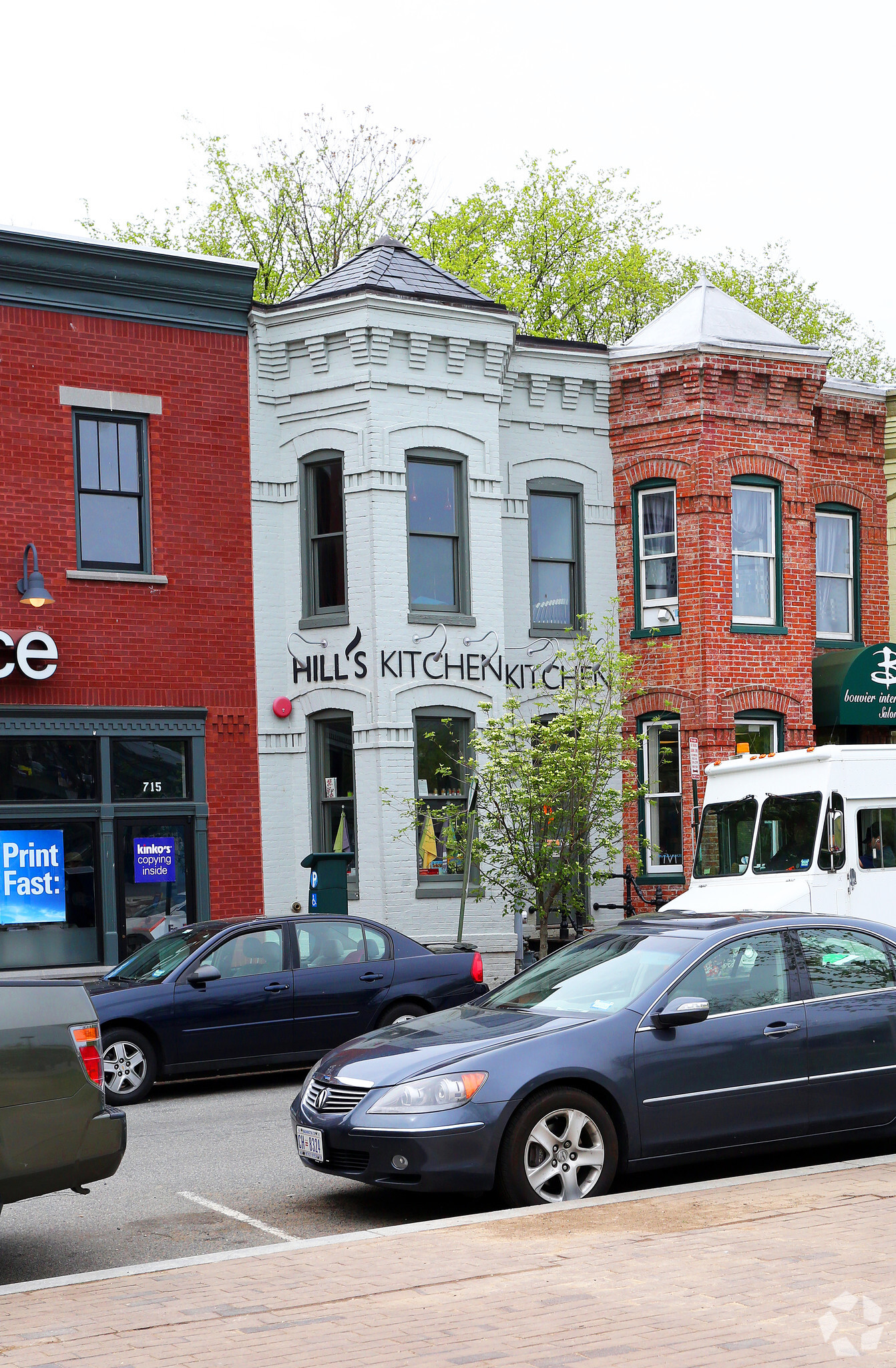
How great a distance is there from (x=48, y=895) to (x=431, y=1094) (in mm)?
10252

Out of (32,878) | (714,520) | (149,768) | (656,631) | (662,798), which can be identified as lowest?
(32,878)

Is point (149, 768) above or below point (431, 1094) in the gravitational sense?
above

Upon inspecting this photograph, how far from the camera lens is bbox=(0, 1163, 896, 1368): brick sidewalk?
5.05 m

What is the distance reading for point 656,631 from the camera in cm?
2016

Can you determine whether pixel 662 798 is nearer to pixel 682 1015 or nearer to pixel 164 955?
pixel 164 955

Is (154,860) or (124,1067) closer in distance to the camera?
(124,1067)

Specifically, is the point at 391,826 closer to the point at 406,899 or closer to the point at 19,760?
the point at 406,899

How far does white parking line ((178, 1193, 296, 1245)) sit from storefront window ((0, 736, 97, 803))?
29.4 ft

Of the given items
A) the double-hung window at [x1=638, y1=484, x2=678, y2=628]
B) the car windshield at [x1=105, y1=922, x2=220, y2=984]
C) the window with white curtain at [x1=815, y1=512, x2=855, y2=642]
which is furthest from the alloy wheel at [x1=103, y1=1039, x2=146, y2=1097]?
the window with white curtain at [x1=815, y1=512, x2=855, y2=642]

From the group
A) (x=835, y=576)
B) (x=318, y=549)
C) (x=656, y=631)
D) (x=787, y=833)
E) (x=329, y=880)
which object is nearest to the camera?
(x=787, y=833)

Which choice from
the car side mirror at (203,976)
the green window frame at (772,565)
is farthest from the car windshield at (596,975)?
the green window frame at (772,565)

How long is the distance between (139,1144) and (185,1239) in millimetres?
2737

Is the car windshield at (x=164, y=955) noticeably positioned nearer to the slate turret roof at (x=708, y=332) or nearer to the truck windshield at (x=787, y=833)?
the truck windshield at (x=787, y=833)

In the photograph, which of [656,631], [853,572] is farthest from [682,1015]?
[853,572]
